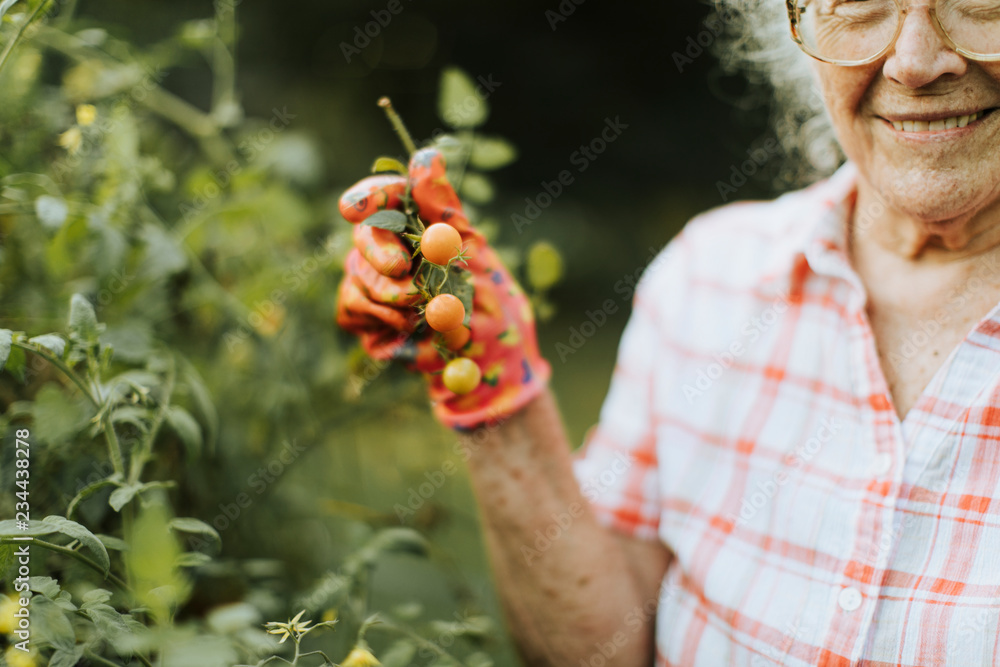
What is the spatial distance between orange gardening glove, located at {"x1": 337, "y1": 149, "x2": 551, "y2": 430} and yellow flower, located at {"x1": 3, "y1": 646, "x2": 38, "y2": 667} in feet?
1.58

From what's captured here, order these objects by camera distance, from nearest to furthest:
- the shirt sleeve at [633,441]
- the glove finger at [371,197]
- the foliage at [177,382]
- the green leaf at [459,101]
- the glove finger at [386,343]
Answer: the foliage at [177,382], the glove finger at [371,197], the glove finger at [386,343], the green leaf at [459,101], the shirt sleeve at [633,441]

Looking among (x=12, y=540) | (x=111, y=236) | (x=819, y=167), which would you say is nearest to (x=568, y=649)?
(x=12, y=540)

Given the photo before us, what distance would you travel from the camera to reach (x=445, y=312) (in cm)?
75

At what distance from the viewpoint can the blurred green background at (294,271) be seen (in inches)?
43.0

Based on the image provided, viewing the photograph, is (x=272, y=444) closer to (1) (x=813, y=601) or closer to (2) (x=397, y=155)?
(1) (x=813, y=601)

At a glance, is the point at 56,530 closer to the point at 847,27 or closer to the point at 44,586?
the point at 44,586

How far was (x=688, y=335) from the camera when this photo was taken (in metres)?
1.19

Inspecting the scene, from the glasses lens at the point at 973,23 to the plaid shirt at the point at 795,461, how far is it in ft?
0.93

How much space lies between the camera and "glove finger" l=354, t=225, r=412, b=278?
81 cm

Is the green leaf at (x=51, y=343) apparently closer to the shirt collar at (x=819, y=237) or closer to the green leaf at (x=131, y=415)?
the green leaf at (x=131, y=415)

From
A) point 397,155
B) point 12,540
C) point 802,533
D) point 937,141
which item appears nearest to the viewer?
point 12,540

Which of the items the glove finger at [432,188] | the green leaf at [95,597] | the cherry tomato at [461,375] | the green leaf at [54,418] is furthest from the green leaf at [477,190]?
the green leaf at [95,597]

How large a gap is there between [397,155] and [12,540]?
11.1 ft

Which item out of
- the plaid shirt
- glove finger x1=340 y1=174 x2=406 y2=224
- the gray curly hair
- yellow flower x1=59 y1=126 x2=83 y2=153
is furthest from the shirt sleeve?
yellow flower x1=59 y1=126 x2=83 y2=153
